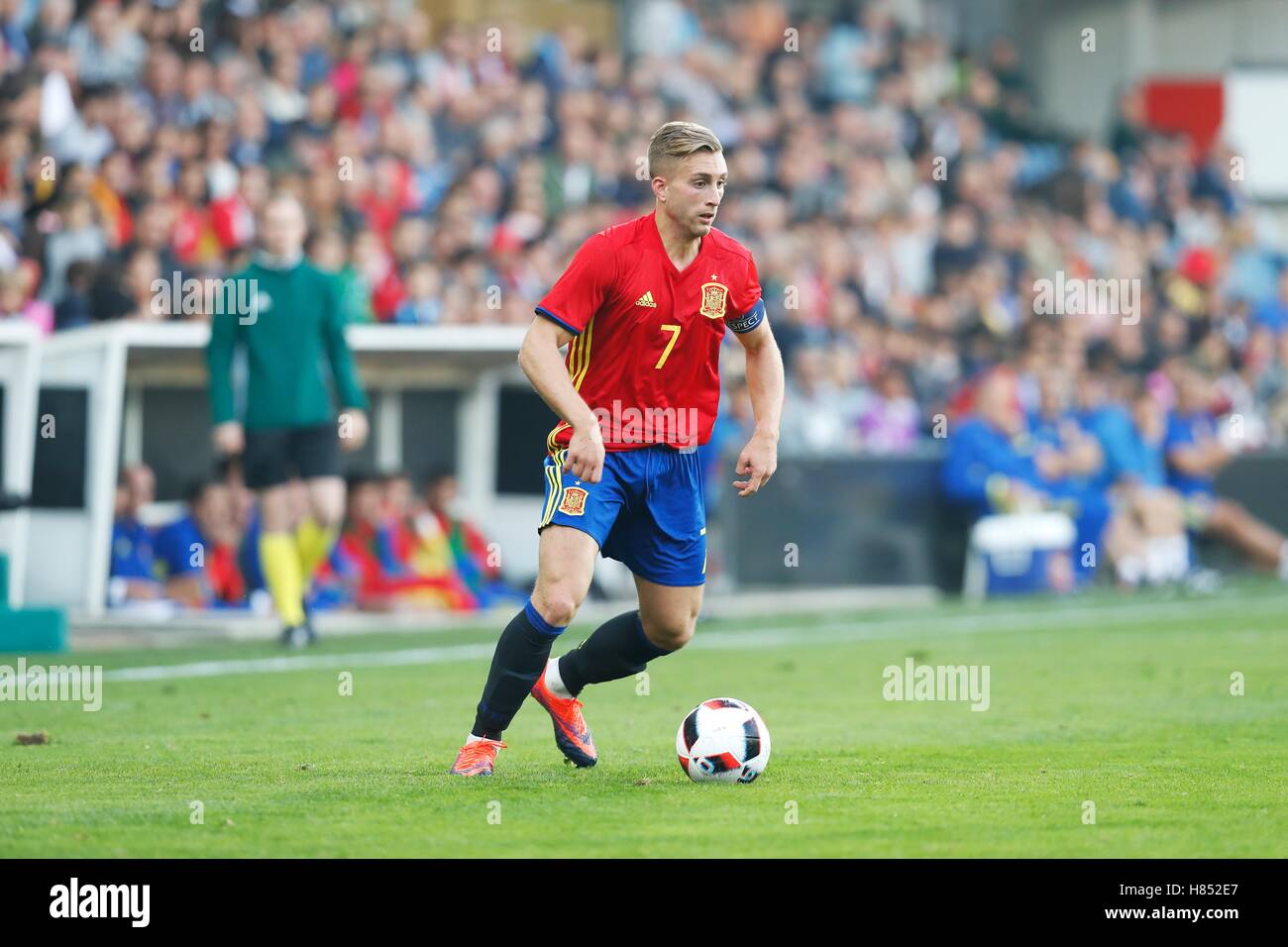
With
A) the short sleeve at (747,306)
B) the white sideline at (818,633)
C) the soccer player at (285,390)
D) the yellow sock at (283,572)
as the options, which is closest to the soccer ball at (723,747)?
the short sleeve at (747,306)

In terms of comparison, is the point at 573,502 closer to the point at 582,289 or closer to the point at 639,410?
the point at 639,410

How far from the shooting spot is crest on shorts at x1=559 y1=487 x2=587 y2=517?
6824mm

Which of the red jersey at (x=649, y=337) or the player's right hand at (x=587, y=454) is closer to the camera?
the player's right hand at (x=587, y=454)

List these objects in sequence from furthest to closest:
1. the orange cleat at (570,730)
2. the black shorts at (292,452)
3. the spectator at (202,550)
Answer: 1. the spectator at (202,550)
2. the black shorts at (292,452)
3. the orange cleat at (570,730)

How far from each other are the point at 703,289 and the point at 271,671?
4.75m

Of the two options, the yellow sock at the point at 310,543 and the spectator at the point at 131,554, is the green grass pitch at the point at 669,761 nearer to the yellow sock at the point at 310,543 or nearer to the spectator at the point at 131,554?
the yellow sock at the point at 310,543

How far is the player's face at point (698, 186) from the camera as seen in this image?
680cm

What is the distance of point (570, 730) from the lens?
7250mm

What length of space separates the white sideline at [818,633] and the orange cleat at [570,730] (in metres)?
3.86

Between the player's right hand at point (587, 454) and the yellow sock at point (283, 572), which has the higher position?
A: the player's right hand at point (587, 454)

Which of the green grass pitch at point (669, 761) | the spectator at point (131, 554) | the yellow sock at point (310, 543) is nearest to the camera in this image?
the green grass pitch at point (669, 761)
